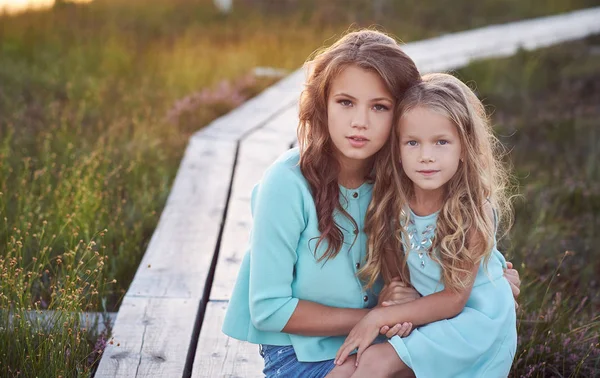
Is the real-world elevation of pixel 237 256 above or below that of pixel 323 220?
below

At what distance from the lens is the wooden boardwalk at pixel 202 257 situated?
2877 millimetres

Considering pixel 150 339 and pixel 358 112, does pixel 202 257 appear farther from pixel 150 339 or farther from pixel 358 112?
pixel 358 112

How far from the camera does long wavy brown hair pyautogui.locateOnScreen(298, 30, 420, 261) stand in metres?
2.56

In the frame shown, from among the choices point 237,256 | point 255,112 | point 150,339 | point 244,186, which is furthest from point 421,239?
point 255,112

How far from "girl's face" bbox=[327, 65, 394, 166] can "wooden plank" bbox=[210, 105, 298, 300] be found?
107cm

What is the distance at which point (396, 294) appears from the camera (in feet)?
8.82

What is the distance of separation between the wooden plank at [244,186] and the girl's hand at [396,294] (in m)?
0.86

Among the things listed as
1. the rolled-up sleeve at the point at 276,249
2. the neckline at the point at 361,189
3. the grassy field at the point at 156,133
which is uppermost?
the neckline at the point at 361,189

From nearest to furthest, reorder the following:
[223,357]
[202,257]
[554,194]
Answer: [223,357], [202,257], [554,194]

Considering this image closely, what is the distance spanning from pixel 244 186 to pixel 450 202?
2.10 meters

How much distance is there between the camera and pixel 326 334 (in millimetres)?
2689

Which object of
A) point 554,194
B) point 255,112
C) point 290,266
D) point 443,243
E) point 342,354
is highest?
point 443,243

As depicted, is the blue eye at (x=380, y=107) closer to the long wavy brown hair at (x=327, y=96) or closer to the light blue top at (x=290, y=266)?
the long wavy brown hair at (x=327, y=96)

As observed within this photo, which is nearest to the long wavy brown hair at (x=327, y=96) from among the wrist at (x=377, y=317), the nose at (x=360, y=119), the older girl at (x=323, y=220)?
the older girl at (x=323, y=220)
